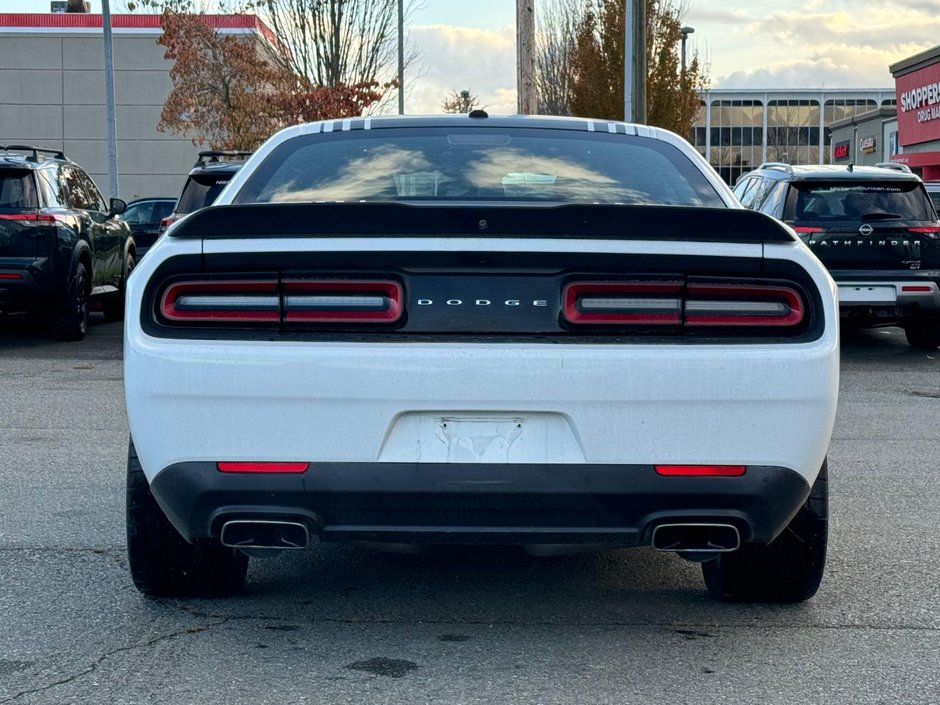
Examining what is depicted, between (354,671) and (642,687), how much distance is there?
0.78m

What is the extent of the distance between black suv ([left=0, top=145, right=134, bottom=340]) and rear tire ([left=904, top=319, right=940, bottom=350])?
8.13m

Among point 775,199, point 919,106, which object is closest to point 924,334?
point 775,199

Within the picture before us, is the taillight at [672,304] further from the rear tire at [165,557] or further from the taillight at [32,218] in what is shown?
the taillight at [32,218]

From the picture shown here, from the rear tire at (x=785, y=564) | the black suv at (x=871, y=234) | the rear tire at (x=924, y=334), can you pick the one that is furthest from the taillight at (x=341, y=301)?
the rear tire at (x=924, y=334)

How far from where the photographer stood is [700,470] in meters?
3.79

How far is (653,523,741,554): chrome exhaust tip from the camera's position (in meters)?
3.86

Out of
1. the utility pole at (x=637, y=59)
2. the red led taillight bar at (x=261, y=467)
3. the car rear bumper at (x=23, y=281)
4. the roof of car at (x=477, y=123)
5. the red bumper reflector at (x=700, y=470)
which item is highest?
the utility pole at (x=637, y=59)

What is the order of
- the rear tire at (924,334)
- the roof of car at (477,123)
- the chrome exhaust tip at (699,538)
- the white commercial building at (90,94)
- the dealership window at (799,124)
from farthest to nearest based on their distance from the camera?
the dealership window at (799,124), the white commercial building at (90,94), the rear tire at (924,334), the roof of car at (477,123), the chrome exhaust tip at (699,538)

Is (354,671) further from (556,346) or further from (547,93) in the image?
(547,93)

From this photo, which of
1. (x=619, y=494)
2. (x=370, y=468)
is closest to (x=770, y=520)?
(x=619, y=494)

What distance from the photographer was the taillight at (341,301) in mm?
3789

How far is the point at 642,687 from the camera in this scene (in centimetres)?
380

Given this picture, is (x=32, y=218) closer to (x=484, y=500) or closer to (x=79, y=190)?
(x=79, y=190)

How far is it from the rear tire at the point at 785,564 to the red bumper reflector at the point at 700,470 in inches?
23.8
